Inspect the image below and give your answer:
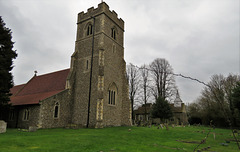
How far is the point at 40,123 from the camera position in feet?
58.1

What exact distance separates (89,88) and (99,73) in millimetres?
2148

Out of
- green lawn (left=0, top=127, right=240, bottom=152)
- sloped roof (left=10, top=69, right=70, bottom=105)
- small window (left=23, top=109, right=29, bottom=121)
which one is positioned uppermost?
sloped roof (left=10, top=69, right=70, bottom=105)

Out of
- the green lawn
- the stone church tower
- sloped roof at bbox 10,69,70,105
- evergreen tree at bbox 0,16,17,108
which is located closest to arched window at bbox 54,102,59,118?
the stone church tower

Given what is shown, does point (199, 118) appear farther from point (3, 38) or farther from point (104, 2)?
point (3, 38)

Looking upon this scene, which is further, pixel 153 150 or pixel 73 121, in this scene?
pixel 73 121

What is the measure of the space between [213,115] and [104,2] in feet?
94.7

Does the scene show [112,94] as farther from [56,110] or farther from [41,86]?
[41,86]

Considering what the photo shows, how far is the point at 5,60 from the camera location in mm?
16688

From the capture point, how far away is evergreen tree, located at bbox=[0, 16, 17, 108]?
53.7 feet

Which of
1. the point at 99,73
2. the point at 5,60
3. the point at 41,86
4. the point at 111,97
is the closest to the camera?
the point at 5,60

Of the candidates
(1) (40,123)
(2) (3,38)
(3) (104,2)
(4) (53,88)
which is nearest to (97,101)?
(1) (40,123)

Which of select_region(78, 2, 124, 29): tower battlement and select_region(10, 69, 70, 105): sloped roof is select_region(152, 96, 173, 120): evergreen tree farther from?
select_region(10, 69, 70, 105): sloped roof

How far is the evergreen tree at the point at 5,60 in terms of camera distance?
16.4 metres

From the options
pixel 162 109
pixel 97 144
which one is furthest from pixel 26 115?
pixel 162 109
